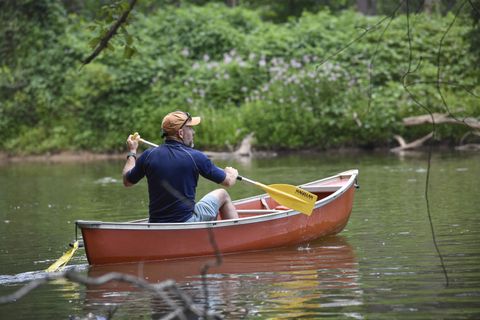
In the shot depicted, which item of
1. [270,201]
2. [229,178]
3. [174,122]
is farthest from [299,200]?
[174,122]

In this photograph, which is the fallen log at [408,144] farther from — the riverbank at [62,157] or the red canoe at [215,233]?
the red canoe at [215,233]

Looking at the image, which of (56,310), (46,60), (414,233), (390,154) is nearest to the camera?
(56,310)

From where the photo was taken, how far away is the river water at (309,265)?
7.08 meters

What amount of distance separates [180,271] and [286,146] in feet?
49.1

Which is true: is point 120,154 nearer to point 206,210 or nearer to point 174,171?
point 206,210

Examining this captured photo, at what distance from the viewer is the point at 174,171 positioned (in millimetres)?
9305

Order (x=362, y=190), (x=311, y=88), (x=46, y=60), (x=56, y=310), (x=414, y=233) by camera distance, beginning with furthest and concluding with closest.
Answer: (x=46, y=60)
(x=311, y=88)
(x=362, y=190)
(x=414, y=233)
(x=56, y=310)

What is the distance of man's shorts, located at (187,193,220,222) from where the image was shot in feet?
31.6

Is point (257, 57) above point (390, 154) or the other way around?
above

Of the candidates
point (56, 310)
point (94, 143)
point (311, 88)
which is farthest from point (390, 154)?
point (56, 310)

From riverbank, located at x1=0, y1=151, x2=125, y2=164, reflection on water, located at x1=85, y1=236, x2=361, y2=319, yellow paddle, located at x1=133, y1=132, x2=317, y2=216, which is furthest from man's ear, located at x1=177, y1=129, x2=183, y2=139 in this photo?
riverbank, located at x1=0, y1=151, x2=125, y2=164

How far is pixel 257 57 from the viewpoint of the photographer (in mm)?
25719

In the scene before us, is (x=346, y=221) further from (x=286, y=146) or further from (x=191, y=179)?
(x=286, y=146)

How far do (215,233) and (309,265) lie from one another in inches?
40.8
